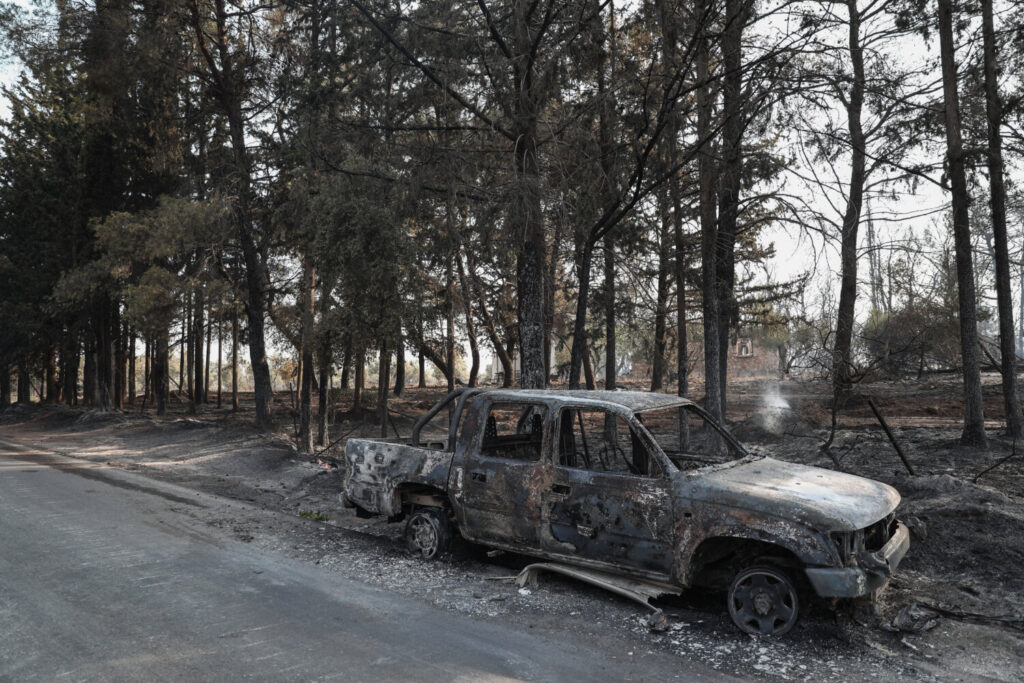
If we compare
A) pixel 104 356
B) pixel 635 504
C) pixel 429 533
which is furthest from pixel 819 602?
pixel 104 356

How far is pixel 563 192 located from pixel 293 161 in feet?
33.8

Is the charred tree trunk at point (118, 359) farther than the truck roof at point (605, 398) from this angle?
Yes

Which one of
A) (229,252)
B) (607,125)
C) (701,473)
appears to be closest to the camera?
(701,473)

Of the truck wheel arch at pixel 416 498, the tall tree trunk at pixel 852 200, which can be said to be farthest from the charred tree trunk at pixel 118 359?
the tall tree trunk at pixel 852 200

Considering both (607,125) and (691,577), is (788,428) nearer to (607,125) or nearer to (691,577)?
(607,125)

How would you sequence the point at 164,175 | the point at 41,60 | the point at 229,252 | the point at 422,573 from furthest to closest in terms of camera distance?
the point at 164,175
the point at 229,252
the point at 41,60
the point at 422,573

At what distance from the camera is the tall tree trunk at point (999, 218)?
1312cm

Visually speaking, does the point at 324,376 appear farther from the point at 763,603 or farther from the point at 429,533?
the point at 763,603

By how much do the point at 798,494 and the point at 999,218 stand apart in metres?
11.8

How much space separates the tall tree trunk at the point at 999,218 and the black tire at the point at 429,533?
12009 millimetres

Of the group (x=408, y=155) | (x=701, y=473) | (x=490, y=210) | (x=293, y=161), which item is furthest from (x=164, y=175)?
(x=701, y=473)

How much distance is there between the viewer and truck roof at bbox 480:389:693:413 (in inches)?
237

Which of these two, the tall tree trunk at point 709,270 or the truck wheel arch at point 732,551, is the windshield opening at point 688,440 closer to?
the tall tree trunk at point 709,270

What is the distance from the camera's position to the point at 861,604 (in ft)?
15.9
